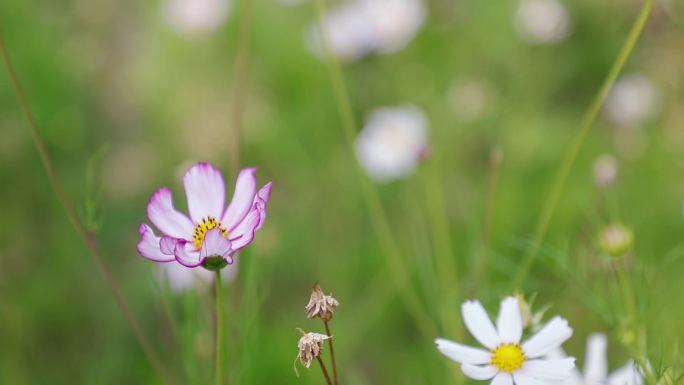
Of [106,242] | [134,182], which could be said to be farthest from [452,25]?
[106,242]

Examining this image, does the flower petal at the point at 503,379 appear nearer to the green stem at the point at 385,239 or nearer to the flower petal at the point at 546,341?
the flower petal at the point at 546,341

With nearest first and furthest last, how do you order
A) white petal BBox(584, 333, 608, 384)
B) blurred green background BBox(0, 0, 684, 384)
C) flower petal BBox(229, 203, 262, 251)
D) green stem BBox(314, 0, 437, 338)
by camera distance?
flower petal BBox(229, 203, 262, 251), white petal BBox(584, 333, 608, 384), green stem BBox(314, 0, 437, 338), blurred green background BBox(0, 0, 684, 384)

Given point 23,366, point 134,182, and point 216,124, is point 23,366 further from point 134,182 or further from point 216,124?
point 216,124

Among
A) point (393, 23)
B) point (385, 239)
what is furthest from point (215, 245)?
point (393, 23)

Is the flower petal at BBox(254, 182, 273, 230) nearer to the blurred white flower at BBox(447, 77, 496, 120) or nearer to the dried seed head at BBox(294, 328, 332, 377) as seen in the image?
the dried seed head at BBox(294, 328, 332, 377)

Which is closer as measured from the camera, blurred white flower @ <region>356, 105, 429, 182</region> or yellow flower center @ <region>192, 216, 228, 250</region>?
yellow flower center @ <region>192, 216, 228, 250</region>

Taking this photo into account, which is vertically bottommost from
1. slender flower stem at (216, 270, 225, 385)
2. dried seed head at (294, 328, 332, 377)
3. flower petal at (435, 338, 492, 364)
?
dried seed head at (294, 328, 332, 377)

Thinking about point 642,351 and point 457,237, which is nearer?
point 642,351

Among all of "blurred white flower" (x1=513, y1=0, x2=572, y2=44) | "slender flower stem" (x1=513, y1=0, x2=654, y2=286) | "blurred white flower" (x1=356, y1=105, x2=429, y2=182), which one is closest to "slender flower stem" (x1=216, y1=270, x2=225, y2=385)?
"slender flower stem" (x1=513, y1=0, x2=654, y2=286)
